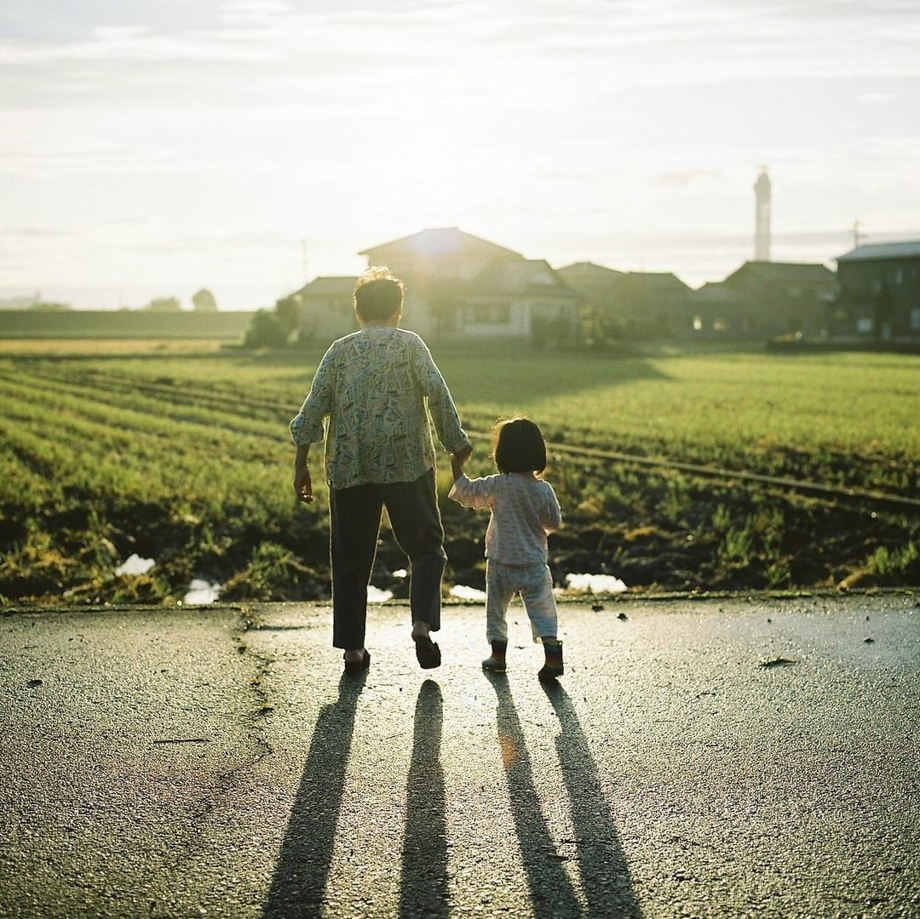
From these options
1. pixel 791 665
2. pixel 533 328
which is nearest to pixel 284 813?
pixel 791 665

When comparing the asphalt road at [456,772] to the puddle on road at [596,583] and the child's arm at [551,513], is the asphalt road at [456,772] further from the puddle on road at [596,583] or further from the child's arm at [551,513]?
the puddle on road at [596,583]

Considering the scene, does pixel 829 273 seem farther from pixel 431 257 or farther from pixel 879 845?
pixel 879 845

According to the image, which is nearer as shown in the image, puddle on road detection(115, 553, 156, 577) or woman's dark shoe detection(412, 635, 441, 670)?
woman's dark shoe detection(412, 635, 441, 670)

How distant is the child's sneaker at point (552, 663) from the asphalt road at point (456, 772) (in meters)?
0.07

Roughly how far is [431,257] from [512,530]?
5354 cm

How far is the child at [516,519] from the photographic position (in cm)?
498

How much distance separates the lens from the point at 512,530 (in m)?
5.01

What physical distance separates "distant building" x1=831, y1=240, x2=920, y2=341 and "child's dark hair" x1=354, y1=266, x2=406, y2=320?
68464 millimetres

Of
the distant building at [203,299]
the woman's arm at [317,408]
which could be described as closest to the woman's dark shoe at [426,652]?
the woman's arm at [317,408]

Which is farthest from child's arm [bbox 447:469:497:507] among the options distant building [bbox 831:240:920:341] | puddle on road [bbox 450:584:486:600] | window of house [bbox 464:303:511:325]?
distant building [bbox 831:240:920:341]

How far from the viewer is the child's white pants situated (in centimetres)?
496

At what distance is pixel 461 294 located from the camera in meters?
54.2

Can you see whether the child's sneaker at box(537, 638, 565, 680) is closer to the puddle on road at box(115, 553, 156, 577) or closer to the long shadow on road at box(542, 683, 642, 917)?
the long shadow on road at box(542, 683, 642, 917)

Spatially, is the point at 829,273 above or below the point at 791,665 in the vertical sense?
above
